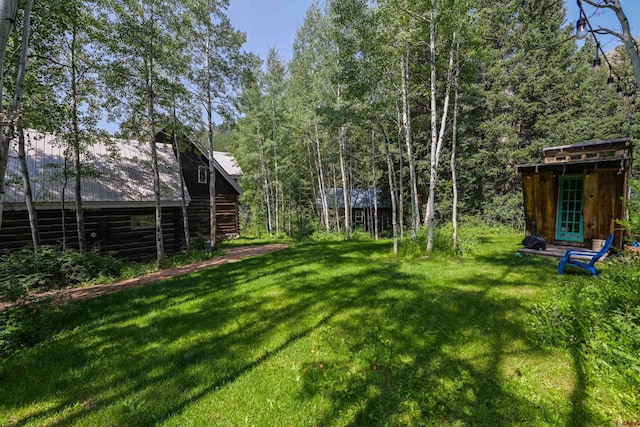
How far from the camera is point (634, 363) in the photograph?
3.04 metres

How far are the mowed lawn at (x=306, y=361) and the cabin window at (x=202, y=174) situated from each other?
1308 cm

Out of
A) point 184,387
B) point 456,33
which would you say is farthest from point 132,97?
point 456,33

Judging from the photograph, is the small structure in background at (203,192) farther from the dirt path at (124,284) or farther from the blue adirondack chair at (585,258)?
the blue adirondack chair at (585,258)

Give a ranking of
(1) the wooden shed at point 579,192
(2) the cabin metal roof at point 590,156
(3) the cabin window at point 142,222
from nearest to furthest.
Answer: (2) the cabin metal roof at point 590,156, (1) the wooden shed at point 579,192, (3) the cabin window at point 142,222

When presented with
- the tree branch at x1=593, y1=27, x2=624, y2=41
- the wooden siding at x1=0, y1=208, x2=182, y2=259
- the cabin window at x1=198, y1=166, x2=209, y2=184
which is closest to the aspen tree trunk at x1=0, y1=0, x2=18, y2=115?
the tree branch at x1=593, y1=27, x2=624, y2=41

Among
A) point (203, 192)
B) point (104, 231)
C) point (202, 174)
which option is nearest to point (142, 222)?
point (104, 231)

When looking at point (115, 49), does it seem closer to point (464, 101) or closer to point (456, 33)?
point (456, 33)

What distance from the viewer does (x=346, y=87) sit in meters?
12.2

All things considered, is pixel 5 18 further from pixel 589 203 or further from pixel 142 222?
pixel 589 203

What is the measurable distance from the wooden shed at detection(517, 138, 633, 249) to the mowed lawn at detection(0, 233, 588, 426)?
13.8ft

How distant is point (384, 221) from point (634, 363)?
26171 millimetres

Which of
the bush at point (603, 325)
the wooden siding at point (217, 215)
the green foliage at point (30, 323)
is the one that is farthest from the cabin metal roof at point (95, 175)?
the bush at point (603, 325)

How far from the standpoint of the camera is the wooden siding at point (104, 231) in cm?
1058

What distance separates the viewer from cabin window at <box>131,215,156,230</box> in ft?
44.1
